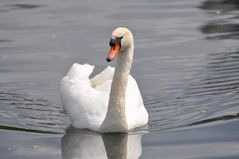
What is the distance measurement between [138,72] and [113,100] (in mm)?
2738

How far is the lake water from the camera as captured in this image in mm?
11688

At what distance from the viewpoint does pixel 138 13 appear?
19.0 meters

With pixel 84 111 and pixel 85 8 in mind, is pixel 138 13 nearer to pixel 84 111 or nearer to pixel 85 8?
pixel 85 8

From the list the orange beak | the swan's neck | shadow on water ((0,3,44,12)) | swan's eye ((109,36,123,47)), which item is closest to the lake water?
shadow on water ((0,3,44,12))

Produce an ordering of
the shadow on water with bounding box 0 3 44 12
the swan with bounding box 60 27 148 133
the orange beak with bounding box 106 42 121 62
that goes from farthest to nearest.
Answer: the shadow on water with bounding box 0 3 44 12 < the swan with bounding box 60 27 148 133 < the orange beak with bounding box 106 42 121 62

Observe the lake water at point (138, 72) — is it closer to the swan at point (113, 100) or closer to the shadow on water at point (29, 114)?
→ the shadow on water at point (29, 114)

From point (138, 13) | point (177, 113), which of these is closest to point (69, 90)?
point (177, 113)

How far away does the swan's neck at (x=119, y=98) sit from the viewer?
12195mm

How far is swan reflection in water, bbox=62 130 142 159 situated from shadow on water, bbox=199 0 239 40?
5.44 metres

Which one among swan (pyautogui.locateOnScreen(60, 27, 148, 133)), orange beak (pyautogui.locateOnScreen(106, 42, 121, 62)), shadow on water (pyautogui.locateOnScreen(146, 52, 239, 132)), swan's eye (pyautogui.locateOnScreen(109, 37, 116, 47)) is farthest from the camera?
shadow on water (pyautogui.locateOnScreen(146, 52, 239, 132))

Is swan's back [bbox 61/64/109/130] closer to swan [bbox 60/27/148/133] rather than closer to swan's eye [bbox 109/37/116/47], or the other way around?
swan [bbox 60/27/148/133]

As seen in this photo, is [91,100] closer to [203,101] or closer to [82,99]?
[82,99]

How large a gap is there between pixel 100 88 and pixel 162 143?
180 centimetres

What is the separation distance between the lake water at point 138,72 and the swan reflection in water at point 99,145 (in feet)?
0.04
